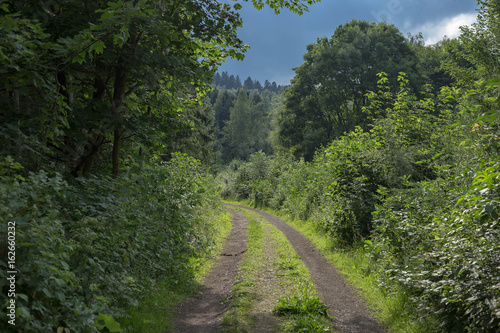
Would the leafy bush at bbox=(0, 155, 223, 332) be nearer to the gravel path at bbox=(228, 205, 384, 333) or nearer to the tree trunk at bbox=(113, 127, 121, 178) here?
the tree trunk at bbox=(113, 127, 121, 178)

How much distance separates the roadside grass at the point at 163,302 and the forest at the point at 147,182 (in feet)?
0.17

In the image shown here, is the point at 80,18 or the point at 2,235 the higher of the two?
the point at 80,18

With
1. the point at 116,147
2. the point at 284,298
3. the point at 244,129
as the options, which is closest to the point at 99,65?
the point at 116,147

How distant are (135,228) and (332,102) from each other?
30061mm

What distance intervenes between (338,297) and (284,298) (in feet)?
5.01

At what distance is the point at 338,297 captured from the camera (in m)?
7.69

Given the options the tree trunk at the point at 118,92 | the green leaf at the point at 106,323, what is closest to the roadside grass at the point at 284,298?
the green leaf at the point at 106,323

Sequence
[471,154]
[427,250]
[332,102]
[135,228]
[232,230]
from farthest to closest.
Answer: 1. [332,102]
2. [232,230]
3. [471,154]
4. [135,228]
5. [427,250]

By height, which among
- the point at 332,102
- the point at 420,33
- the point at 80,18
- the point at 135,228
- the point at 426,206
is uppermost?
the point at 420,33

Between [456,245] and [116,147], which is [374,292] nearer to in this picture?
[456,245]

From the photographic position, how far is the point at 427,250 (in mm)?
6195

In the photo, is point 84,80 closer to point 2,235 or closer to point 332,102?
point 2,235

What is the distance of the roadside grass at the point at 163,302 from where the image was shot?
18.3 feet

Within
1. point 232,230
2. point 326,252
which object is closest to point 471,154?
point 326,252
